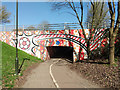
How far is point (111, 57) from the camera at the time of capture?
8.09 m

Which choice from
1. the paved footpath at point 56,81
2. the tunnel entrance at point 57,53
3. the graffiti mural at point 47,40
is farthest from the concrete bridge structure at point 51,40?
the paved footpath at point 56,81

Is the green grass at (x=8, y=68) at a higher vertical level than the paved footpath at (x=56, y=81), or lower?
higher

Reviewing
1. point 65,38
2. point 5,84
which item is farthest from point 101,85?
point 65,38

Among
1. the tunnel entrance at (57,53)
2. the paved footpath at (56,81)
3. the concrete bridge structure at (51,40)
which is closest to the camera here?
the paved footpath at (56,81)

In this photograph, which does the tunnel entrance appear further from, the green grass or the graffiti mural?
the green grass

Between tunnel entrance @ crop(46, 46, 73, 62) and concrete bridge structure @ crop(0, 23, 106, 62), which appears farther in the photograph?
tunnel entrance @ crop(46, 46, 73, 62)

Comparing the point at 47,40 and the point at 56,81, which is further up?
the point at 47,40

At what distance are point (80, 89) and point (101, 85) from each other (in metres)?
1.22

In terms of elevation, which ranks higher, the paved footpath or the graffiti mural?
the graffiti mural

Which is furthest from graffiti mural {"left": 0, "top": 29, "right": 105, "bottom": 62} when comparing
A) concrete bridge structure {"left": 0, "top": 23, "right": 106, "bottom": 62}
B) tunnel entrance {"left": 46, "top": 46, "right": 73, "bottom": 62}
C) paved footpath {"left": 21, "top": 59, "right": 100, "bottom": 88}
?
paved footpath {"left": 21, "top": 59, "right": 100, "bottom": 88}

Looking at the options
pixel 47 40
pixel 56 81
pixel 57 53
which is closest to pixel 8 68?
pixel 56 81

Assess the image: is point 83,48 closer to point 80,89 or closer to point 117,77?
point 117,77

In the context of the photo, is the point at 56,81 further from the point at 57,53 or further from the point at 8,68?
the point at 57,53

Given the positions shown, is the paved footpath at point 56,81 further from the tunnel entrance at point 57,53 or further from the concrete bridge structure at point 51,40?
the tunnel entrance at point 57,53
